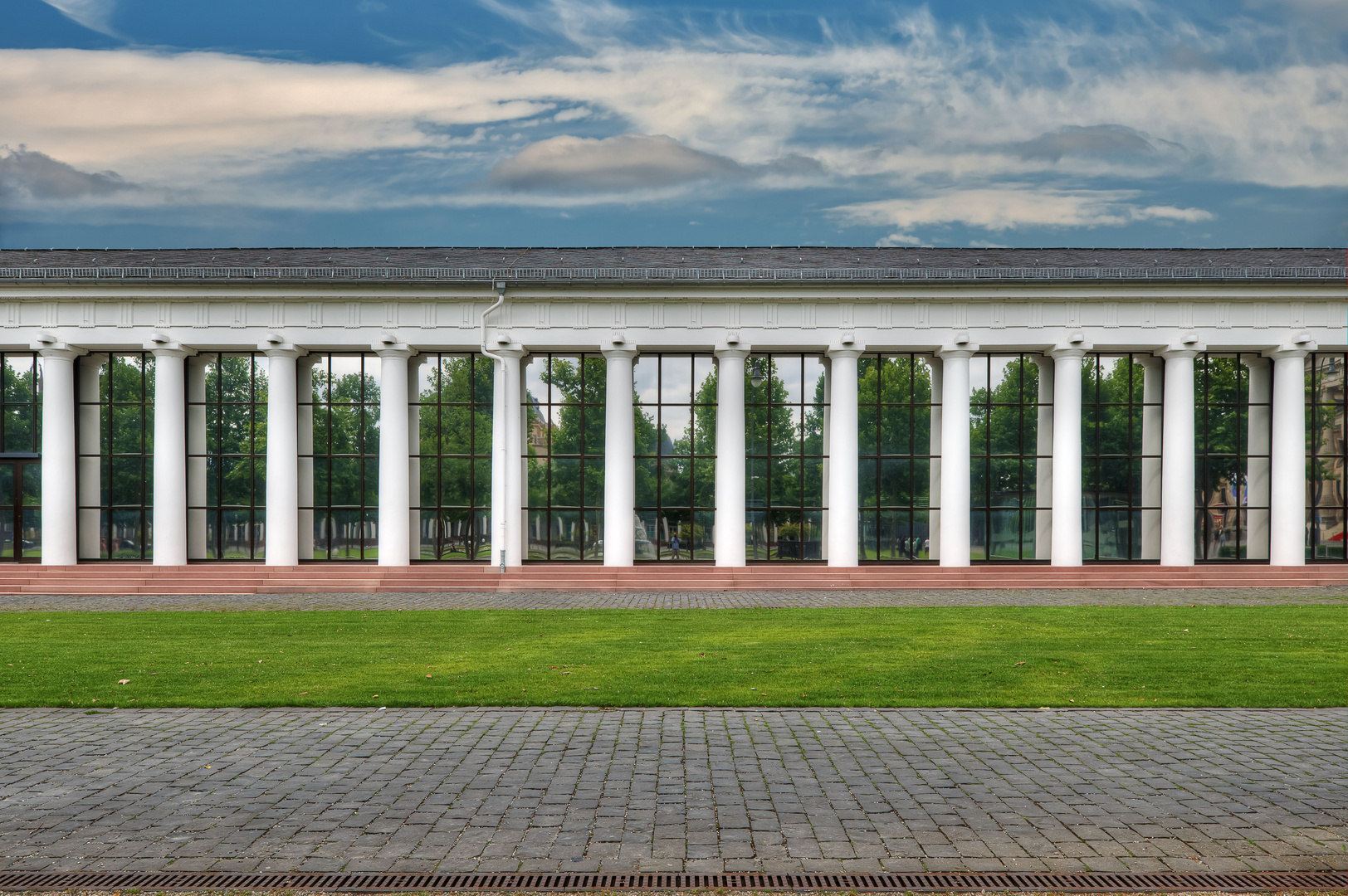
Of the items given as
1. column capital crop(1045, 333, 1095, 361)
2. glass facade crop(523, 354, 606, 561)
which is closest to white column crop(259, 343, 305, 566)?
glass facade crop(523, 354, 606, 561)

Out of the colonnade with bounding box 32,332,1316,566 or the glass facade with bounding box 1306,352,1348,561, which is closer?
the colonnade with bounding box 32,332,1316,566

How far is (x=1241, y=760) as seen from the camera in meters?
9.08

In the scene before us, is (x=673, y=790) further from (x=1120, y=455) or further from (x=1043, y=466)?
(x=1120, y=455)

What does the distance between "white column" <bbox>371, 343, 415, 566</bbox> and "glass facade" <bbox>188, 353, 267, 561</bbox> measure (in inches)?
214

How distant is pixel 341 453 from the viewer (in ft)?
112

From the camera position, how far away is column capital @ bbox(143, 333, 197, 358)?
31.6m

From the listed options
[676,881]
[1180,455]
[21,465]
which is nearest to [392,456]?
[21,465]

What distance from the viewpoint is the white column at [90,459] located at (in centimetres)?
3397

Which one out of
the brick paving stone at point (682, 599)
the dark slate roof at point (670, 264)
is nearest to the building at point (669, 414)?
the dark slate roof at point (670, 264)

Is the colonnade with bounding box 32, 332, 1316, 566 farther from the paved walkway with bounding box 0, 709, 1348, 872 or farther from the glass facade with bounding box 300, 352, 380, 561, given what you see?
the paved walkway with bounding box 0, 709, 1348, 872

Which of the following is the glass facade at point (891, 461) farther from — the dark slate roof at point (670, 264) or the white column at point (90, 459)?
the white column at point (90, 459)

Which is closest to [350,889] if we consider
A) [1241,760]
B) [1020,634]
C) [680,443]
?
[1241,760]

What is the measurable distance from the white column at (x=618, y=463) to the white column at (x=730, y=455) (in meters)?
3.03

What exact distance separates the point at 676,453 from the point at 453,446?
26.5 feet
